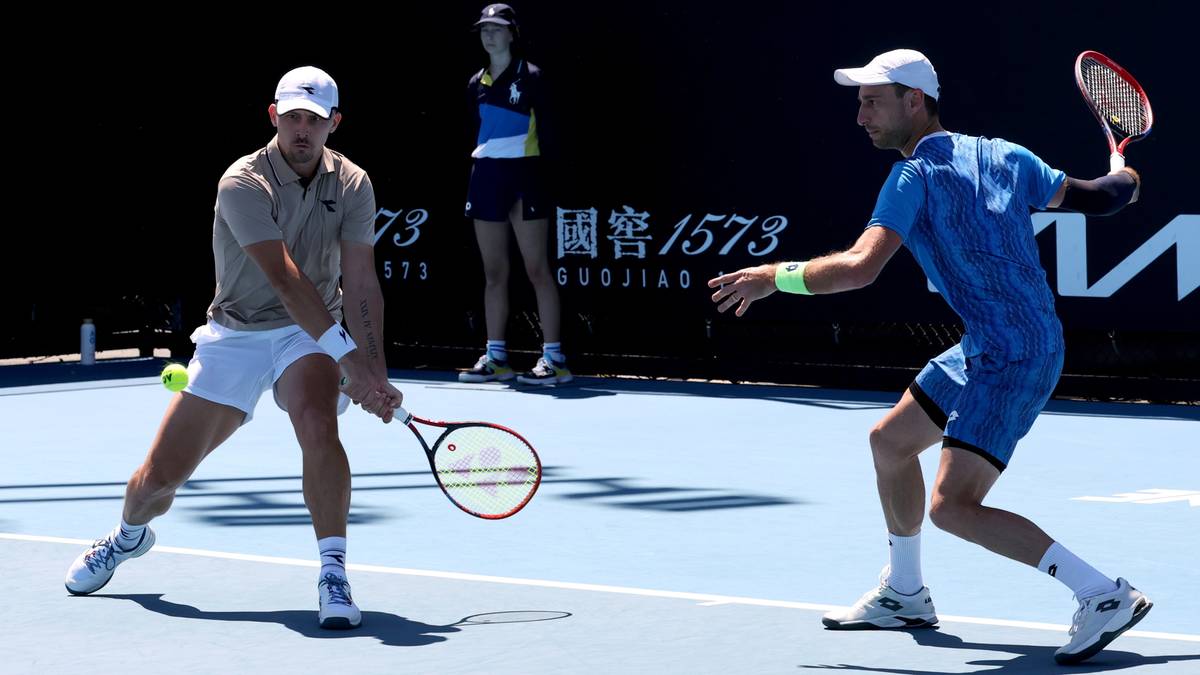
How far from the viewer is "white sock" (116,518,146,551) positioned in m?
6.37

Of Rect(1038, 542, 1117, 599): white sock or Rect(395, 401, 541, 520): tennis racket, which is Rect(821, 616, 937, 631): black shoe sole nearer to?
Rect(1038, 542, 1117, 599): white sock

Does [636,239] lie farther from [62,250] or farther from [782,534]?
[782,534]

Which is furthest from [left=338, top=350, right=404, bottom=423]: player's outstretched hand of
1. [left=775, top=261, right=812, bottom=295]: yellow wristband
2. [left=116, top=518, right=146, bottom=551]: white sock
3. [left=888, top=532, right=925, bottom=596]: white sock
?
[left=888, top=532, right=925, bottom=596]: white sock

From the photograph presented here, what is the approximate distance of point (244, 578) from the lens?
6594 mm

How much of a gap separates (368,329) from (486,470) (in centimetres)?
54

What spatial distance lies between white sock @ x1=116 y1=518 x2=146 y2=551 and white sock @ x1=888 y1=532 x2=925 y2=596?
7.29 feet

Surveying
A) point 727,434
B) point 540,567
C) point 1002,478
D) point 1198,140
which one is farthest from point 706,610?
point 1198,140

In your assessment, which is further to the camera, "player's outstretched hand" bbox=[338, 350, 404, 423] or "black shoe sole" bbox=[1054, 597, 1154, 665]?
"player's outstretched hand" bbox=[338, 350, 404, 423]

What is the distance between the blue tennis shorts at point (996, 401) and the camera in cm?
545

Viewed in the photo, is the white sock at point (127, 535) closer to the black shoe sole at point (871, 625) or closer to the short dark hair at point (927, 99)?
the black shoe sole at point (871, 625)

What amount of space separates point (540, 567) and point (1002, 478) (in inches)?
106

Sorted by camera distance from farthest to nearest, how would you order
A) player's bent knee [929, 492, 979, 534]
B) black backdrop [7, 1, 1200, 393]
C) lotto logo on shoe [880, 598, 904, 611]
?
1. black backdrop [7, 1, 1200, 393]
2. lotto logo on shoe [880, 598, 904, 611]
3. player's bent knee [929, 492, 979, 534]

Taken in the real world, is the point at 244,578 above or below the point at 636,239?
below

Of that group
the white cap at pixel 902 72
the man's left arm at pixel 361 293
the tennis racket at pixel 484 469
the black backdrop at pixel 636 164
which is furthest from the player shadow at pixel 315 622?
the black backdrop at pixel 636 164
